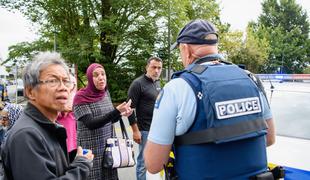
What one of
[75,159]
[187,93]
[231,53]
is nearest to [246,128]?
[187,93]

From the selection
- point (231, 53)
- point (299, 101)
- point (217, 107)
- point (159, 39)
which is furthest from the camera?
point (231, 53)

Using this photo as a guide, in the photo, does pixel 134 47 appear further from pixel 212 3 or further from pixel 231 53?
pixel 231 53

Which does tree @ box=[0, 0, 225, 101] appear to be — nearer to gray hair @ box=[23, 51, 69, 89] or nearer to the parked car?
the parked car

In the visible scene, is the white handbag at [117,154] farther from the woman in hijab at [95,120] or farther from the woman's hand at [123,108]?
the woman's hand at [123,108]

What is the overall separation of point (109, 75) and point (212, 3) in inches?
390

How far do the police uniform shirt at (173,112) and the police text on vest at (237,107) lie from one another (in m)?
0.13

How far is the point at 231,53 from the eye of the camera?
34406mm

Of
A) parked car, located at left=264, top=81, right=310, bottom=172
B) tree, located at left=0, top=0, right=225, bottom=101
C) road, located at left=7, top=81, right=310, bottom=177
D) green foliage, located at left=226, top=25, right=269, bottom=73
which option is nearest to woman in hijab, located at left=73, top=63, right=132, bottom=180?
road, located at left=7, top=81, right=310, bottom=177

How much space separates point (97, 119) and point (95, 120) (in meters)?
0.03

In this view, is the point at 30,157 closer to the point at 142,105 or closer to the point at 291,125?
the point at 142,105

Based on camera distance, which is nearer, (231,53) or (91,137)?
(91,137)

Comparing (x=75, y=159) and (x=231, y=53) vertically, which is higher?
(x=231, y=53)

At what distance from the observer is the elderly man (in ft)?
4.46

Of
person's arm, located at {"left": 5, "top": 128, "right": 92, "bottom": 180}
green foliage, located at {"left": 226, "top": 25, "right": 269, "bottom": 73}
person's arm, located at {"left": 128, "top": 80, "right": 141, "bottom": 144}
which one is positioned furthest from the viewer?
green foliage, located at {"left": 226, "top": 25, "right": 269, "bottom": 73}
